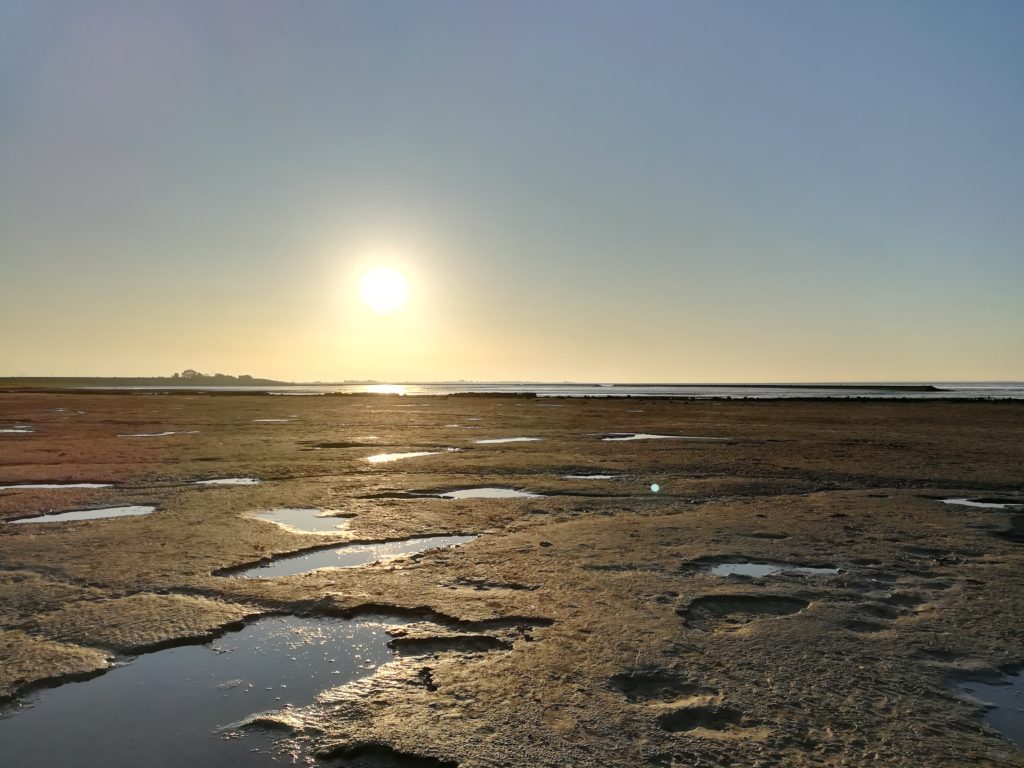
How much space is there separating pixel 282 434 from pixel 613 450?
11892 millimetres

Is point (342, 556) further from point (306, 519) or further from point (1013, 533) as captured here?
point (1013, 533)

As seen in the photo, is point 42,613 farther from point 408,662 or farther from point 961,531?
point 961,531

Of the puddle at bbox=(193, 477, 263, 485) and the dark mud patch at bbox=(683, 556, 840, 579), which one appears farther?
the puddle at bbox=(193, 477, 263, 485)

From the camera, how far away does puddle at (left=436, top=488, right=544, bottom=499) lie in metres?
10.6

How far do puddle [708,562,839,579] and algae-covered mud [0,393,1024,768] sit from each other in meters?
0.04

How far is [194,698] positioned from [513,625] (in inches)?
84.5

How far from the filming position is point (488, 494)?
1092 centimetres

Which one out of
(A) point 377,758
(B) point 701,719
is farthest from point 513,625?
(A) point 377,758

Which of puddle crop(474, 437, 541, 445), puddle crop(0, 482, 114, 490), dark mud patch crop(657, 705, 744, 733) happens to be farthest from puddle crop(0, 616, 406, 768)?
puddle crop(474, 437, 541, 445)

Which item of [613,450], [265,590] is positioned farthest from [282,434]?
Result: [265,590]

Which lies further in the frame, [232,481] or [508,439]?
[508,439]

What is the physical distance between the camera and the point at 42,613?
5125 mm

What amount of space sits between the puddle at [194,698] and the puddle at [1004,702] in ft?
11.5

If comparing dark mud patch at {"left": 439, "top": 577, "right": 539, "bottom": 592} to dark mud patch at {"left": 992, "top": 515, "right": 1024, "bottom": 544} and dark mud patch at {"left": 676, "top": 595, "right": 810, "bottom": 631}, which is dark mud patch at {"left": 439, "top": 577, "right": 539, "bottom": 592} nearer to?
dark mud patch at {"left": 676, "top": 595, "right": 810, "bottom": 631}
